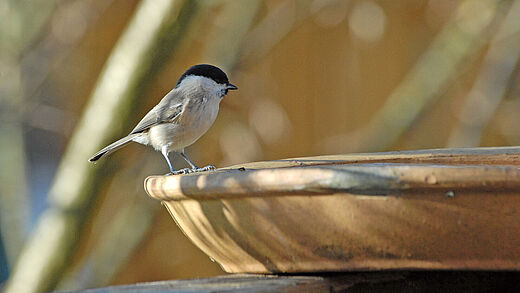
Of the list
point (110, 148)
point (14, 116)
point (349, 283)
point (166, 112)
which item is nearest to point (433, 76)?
point (166, 112)

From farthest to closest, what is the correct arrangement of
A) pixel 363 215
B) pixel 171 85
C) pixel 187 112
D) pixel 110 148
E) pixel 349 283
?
pixel 171 85 → pixel 187 112 → pixel 110 148 → pixel 349 283 → pixel 363 215

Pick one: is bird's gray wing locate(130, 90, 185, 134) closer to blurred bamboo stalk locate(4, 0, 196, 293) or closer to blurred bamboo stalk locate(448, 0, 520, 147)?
blurred bamboo stalk locate(4, 0, 196, 293)

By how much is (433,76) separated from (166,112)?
62.6 inches

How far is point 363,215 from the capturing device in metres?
1.29

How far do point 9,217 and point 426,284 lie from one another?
292 cm

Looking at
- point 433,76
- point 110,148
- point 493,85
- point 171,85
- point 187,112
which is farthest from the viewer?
point 171,85

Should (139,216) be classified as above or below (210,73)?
below

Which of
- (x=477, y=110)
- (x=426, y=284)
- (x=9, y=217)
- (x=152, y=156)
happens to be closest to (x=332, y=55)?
(x=477, y=110)

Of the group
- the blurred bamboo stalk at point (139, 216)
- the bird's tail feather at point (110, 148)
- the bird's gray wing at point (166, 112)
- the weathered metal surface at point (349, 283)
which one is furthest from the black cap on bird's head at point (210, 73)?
the weathered metal surface at point (349, 283)

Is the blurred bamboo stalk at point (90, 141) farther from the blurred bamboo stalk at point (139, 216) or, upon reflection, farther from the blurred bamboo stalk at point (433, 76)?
the blurred bamboo stalk at point (433, 76)

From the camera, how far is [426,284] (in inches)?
59.6

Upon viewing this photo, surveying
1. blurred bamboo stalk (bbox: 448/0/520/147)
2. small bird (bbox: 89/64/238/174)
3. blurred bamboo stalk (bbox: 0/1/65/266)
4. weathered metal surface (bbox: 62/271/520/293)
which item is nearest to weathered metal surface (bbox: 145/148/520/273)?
weathered metal surface (bbox: 62/271/520/293)

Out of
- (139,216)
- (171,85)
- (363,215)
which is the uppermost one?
(171,85)

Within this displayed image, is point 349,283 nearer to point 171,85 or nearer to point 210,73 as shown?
point 210,73
